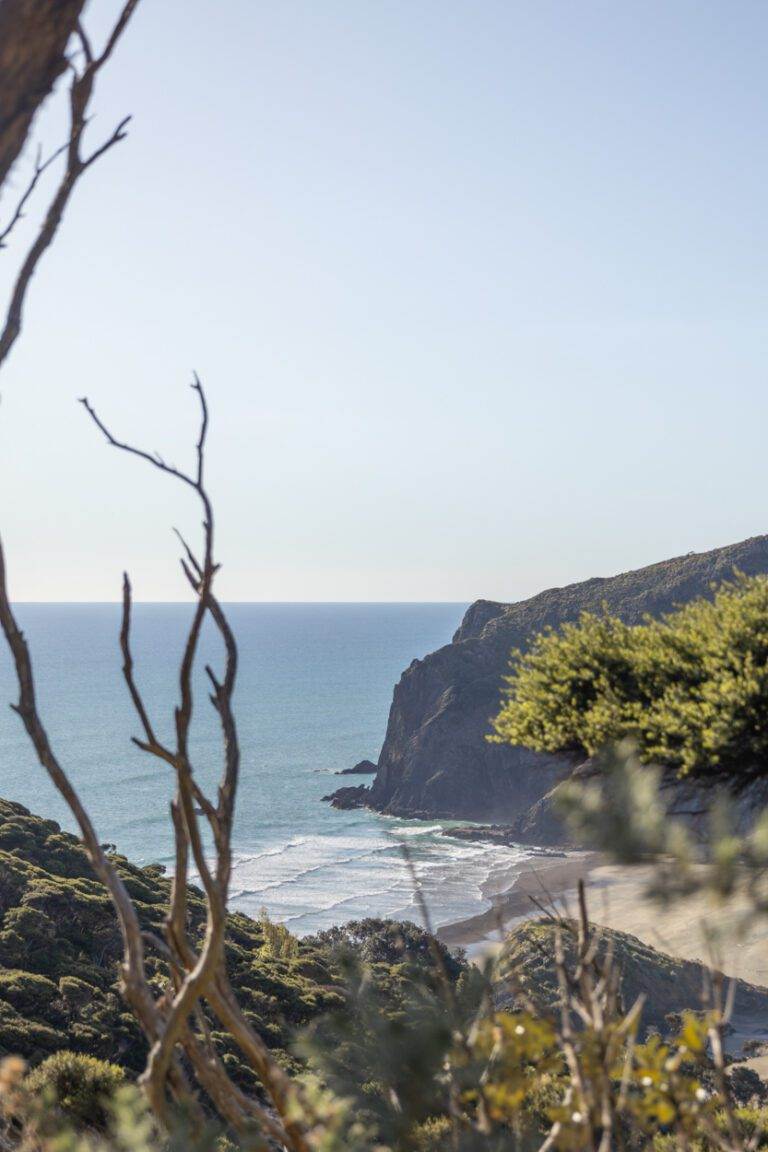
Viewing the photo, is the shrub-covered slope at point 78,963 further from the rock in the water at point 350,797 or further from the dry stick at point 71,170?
the rock in the water at point 350,797

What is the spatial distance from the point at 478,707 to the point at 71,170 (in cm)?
6653

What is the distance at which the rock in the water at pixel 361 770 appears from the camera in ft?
261

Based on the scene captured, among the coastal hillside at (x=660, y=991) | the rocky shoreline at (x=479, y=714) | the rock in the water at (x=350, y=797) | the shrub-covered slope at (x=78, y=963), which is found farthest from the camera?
the rock in the water at (x=350, y=797)

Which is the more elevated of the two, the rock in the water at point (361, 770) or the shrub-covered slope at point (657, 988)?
the shrub-covered slope at point (657, 988)

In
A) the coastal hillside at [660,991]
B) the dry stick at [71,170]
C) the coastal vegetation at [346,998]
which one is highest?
the dry stick at [71,170]

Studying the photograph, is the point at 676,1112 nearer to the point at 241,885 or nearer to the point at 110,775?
the point at 241,885

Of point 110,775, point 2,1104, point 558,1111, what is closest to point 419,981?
point 558,1111

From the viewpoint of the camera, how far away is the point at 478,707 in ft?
224

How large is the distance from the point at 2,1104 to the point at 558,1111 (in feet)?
4.57

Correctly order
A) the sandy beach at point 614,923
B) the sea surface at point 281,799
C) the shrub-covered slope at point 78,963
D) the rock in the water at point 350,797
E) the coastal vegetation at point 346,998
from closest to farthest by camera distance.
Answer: the coastal vegetation at point 346,998 → the shrub-covered slope at point 78,963 → the sandy beach at point 614,923 → the sea surface at point 281,799 → the rock in the water at point 350,797

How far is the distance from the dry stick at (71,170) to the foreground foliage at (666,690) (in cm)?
513

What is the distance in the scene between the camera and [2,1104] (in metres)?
2.74

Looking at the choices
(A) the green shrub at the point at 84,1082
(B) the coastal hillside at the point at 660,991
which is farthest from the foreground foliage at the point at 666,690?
(B) the coastal hillside at the point at 660,991

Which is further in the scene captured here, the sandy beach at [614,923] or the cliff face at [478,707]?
the cliff face at [478,707]
